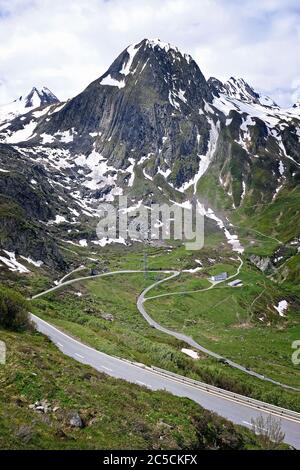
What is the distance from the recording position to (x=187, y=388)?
43156mm

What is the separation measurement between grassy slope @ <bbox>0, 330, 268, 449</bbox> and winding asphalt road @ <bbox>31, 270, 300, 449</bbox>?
7.31 meters

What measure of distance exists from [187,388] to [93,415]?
801 inches

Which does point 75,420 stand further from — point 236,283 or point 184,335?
point 236,283

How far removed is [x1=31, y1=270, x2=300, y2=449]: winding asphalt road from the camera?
120 feet

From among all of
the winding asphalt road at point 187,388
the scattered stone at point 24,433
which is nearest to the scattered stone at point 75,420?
→ the scattered stone at point 24,433

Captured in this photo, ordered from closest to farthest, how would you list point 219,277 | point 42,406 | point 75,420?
point 75,420 → point 42,406 → point 219,277

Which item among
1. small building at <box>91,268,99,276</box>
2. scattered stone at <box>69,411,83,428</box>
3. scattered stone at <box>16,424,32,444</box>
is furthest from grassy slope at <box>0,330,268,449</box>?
small building at <box>91,268,99,276</box>

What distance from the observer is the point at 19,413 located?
22625 mm

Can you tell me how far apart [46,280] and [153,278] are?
5899cm

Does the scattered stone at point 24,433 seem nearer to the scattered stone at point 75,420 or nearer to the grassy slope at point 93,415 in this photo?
the grassy slope at point 93,415

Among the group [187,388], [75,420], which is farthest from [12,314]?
[75,420]

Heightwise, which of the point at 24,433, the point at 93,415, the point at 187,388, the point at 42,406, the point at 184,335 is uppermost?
the point at 24,433
